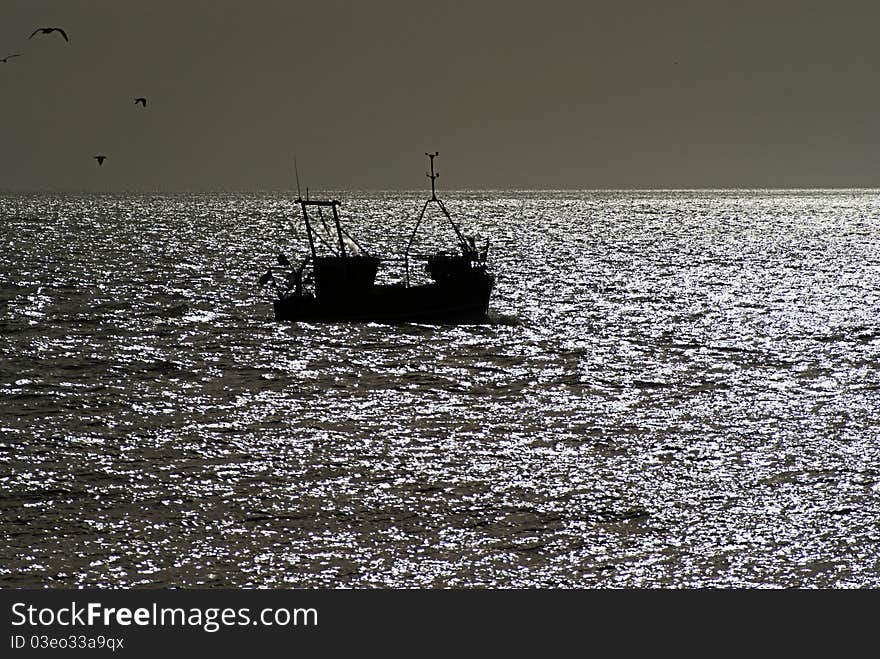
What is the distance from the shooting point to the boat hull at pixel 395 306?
7494 centimetres

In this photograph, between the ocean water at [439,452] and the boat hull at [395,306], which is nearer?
the ocean water at [439,452]

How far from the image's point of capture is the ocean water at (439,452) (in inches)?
975

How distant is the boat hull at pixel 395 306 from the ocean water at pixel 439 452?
1.68m

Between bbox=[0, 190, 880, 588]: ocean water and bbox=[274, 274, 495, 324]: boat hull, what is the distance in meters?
1.68

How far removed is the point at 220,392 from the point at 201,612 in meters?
28.9

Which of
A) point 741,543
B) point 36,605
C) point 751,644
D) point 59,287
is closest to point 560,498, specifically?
point 741,543

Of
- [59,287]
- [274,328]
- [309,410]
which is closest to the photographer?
[309,410]

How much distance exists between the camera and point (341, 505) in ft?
95.2

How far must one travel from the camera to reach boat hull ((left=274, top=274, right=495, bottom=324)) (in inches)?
2950

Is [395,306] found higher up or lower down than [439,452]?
higher up

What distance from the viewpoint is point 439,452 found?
35438mm

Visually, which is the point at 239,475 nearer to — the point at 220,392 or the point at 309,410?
the point at 309,410

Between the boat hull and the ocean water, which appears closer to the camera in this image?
the ocean water

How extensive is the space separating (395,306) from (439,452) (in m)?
40.4
